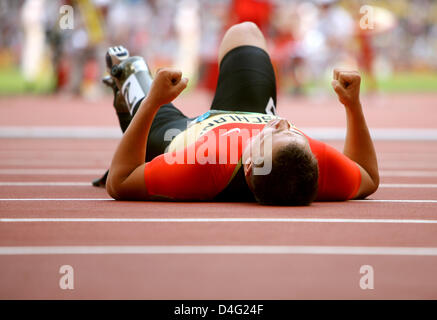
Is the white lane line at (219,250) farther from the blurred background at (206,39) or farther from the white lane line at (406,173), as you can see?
the blurred background at (206,39)

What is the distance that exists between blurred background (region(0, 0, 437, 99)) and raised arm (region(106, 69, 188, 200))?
940 cm

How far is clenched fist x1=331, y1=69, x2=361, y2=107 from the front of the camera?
13.3ft

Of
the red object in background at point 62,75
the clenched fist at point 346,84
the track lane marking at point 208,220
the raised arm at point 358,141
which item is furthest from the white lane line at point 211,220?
the red object in background at point 62,75

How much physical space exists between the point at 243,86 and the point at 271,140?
1098 mm

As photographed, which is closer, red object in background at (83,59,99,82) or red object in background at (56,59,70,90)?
red object in background at (83,59,99,82)

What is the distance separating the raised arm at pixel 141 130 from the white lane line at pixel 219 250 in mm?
857

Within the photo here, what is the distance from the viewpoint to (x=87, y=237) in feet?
10.8

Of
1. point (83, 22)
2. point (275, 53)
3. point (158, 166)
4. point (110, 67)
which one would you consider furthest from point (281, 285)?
point (275, 53)

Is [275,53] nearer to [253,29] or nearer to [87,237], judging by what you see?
[253,29]

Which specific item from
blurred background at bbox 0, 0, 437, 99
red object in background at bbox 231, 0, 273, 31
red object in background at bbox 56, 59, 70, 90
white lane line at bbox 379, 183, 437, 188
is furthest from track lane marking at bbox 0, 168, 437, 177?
red object in background at bbox 56, 59, 70, 90

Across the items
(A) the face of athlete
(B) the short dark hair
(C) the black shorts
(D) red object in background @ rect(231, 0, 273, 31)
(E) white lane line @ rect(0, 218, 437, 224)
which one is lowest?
(E) white lane line @ rect(0, 218, 437, 224)

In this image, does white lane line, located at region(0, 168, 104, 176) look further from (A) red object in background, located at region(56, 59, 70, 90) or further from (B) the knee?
(A) red object in background, located at region(56, 59, 70, 90)

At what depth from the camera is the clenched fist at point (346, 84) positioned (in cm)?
404
